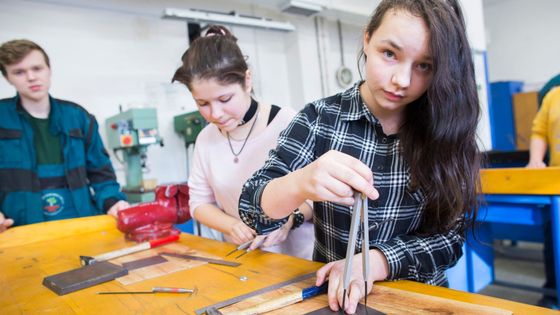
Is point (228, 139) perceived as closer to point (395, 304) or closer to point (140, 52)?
point (395, 304)

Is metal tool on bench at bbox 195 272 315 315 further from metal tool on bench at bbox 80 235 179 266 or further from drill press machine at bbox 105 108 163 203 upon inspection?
drill press machine at bbox 105 108 163 203

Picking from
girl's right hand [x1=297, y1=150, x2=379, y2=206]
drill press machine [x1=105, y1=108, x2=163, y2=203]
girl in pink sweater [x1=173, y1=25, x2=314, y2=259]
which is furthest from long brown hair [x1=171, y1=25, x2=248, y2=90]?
drill press machine [x1=105, y1=108, x2=163, y2=203]

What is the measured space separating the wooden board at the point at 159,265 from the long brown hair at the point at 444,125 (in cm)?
58

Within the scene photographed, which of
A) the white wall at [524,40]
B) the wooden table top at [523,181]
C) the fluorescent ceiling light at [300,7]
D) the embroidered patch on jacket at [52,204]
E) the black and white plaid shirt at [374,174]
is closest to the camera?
the black and white plaid shirt at [374,174]

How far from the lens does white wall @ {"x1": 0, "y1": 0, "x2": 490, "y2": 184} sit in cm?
310

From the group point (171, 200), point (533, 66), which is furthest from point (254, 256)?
point (533, 66)

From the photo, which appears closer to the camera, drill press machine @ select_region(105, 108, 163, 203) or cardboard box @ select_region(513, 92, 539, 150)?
A: drill press machine @ select_region(105, 108, 163, 203)

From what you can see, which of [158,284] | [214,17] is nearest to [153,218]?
[158,284]

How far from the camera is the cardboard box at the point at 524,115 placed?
5.00 metres

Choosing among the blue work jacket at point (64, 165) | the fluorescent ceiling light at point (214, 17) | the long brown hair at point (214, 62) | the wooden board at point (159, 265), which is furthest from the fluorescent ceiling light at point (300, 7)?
the wooden board at point (159, 265)

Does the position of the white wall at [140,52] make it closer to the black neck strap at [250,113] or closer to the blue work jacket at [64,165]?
the blue work jacket at [64,165]

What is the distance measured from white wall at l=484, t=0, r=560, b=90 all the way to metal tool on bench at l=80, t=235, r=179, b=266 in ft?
19.6

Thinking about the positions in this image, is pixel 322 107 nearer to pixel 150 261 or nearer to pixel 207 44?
pixel 207 44

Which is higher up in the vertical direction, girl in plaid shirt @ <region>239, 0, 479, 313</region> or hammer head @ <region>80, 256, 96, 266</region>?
girl in plaid shirt @ <region>239, 0, 479, 313</region>
